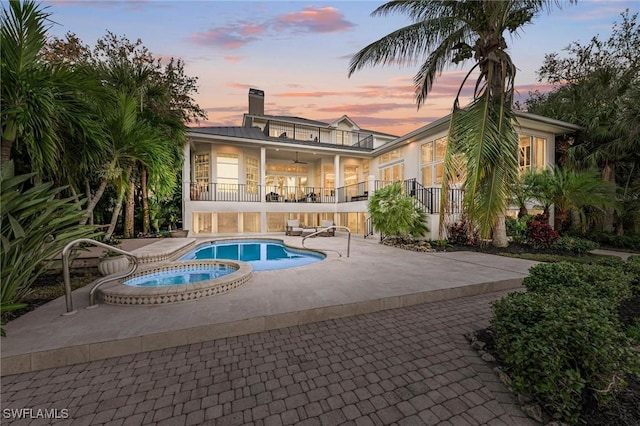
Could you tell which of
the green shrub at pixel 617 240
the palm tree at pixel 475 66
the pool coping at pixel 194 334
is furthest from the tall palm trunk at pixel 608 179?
the pool coping at pixel 194 334

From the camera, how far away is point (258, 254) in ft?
32.7

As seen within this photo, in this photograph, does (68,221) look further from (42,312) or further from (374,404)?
(374,404)

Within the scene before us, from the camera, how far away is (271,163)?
17.7 m

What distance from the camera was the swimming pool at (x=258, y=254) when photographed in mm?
8328

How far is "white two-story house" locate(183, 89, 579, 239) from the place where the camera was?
1174cm

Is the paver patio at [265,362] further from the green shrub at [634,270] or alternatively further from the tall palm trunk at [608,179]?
the tall palm trunk at [608,179]

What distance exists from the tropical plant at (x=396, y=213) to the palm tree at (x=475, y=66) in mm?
2110

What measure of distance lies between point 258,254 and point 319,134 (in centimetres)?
1281

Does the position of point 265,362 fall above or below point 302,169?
below

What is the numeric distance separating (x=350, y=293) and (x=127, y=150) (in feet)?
24.8

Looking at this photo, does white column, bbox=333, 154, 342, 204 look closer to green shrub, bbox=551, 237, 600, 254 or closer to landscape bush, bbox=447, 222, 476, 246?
landscape bush, bbox=447, 222, 476, 246

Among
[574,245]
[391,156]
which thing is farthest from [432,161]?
[574,245]

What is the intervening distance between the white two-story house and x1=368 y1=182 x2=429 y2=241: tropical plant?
534 millimetres

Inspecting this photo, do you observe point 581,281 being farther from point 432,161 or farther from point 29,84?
point 432,161
